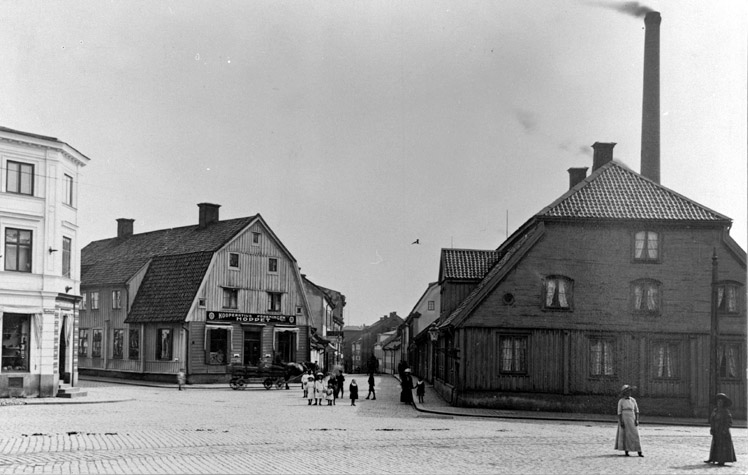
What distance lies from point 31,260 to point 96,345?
72.2 ft

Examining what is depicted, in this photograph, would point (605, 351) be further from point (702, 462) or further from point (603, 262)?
point (702, 462)

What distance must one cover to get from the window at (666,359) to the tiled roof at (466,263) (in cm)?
1074

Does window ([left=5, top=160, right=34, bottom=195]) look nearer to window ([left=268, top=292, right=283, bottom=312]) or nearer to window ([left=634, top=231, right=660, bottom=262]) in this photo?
window ([left=268, top=292, right=283, bottom=312])

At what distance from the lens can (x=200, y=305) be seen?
146 ft

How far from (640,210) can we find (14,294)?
23.6 m

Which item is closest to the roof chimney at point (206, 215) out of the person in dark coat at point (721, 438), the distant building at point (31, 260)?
the distant building at point (31, 260)

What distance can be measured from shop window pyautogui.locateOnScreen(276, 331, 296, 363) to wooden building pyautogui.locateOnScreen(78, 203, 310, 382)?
6cm

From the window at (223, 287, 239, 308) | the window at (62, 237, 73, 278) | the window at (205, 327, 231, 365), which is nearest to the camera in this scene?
the window at (62, 237, 73, 278)

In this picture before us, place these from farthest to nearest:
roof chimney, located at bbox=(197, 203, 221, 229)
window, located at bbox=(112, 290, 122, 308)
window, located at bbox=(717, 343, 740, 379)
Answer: roof chimney, located at bbox=(197, 203, 221, 229) < window, located at bbox=(112, 290, 122, 308) < window, located at bbox=(717, 343, 740, 379)

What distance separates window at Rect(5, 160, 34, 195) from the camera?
29.9 metres

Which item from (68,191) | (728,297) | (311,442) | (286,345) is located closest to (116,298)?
(286,345)

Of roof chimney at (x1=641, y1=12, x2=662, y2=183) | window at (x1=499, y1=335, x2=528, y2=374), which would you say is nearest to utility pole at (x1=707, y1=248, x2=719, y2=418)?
window at (x1=499, y1=335, x2=528, y2=374)

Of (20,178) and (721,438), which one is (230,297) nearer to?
(20,178)

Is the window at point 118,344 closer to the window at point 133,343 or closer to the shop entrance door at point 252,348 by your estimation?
the window at point 133,343
